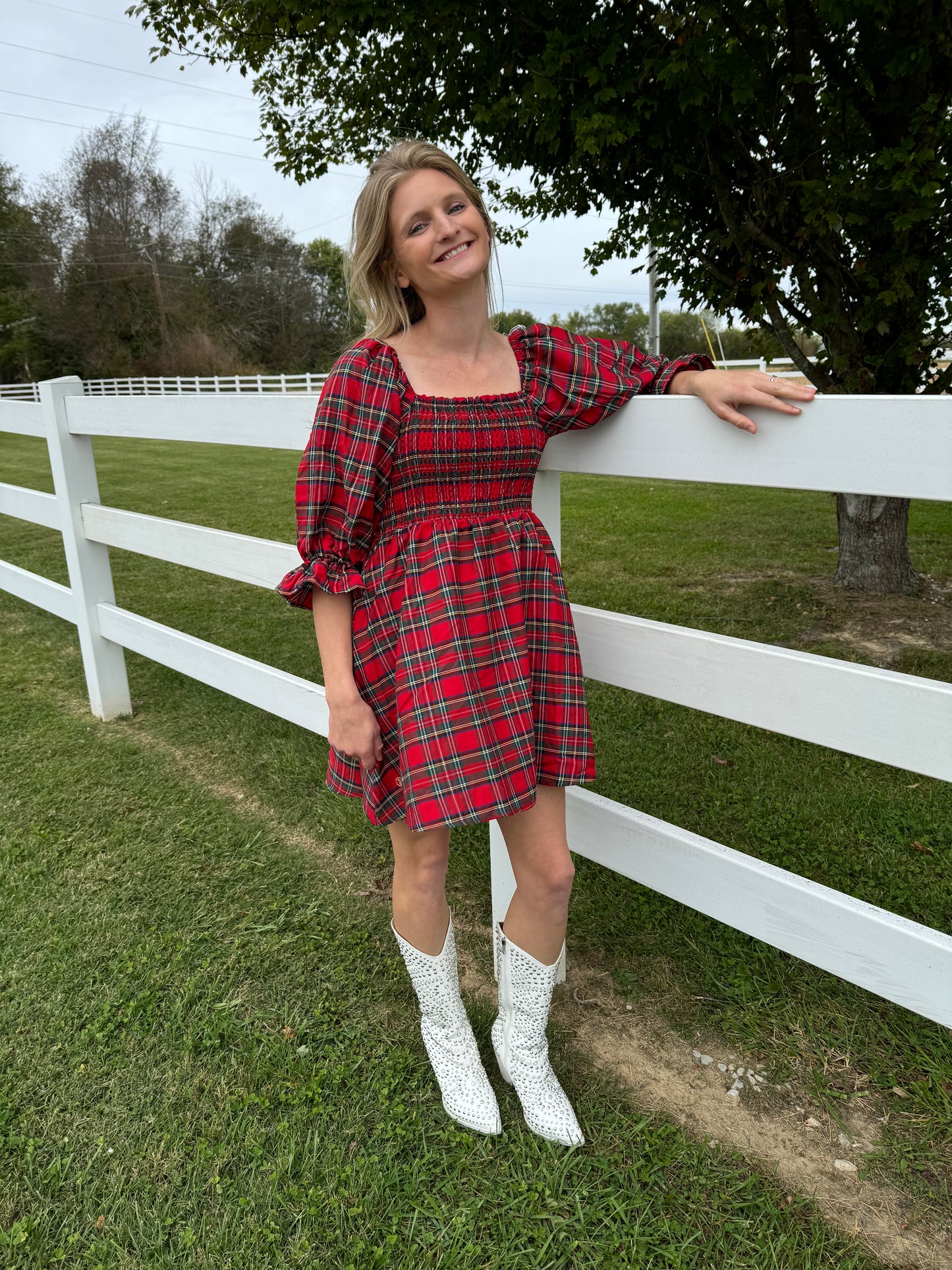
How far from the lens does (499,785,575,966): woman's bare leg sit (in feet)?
5.29

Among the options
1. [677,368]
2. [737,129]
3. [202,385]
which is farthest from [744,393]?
[202,385]

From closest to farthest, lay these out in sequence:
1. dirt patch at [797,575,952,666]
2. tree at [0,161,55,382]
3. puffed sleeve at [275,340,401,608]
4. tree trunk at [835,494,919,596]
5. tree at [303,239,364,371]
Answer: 1. puffed sleeve at [275,340,401,608]
2. dirt patch at [797,575,952,666]
3. tree trunk at [835,494,919,596]
4. tree at [0,161,55,382]
5. tree at [303,239,364,371]

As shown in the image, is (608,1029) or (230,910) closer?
(608,1029)

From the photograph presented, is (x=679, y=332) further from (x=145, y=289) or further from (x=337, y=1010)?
(x=337, y=1010)

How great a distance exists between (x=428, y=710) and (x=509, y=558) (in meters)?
0.30

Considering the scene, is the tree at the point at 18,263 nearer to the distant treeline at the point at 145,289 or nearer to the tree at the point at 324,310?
the distant treeline at the point at 145,289

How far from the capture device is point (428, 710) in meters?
1.44

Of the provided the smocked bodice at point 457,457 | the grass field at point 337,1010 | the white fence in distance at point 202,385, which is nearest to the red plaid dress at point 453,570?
the smocked bodice at point 457,457

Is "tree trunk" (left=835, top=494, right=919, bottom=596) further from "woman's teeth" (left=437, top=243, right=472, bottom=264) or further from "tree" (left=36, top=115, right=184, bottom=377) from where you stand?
"tree" (left=36, top=115, right=184, bottom=377)

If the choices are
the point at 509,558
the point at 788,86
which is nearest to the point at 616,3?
the point at 788,86

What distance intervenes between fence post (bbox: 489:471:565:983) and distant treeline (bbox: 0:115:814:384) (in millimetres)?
29193

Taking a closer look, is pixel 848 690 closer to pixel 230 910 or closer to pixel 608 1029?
pixel 608 1029

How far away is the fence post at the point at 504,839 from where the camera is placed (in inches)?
67.7

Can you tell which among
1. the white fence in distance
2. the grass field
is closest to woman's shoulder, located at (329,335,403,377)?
the grass field
